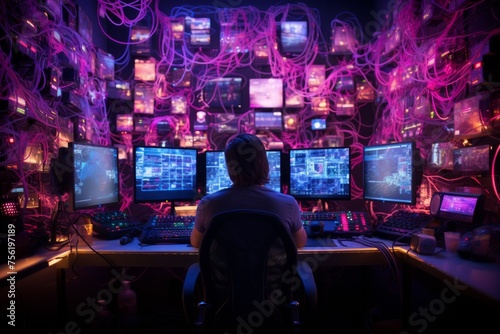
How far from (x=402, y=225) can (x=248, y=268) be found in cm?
121

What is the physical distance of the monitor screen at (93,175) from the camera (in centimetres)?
193

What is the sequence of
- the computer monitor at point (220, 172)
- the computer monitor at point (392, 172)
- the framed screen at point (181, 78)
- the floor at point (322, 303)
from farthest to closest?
the framed screen at point (181, 78) < the floor at point (322, 303) < the computer monitor at point (220, 172) < the computer monitor at point (392, 172)

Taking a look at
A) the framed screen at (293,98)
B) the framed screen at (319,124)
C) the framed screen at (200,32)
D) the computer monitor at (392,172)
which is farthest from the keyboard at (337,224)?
the framed screen at (200,32)

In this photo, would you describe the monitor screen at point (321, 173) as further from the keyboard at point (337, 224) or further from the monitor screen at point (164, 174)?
the monitor screen at point (164, 174)

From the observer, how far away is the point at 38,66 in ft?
6.44

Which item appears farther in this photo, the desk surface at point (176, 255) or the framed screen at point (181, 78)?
the framed screen at point (181, 78)

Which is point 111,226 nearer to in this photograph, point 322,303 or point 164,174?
point 164,174

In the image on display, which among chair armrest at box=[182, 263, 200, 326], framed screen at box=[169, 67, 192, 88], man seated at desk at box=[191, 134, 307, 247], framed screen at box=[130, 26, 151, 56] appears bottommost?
chair armrest at box=[182, 263, 200, 326]

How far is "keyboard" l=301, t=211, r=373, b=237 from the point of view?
204 cm

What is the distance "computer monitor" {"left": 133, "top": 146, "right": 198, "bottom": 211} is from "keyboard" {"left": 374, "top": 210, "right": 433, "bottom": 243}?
4.62 ft

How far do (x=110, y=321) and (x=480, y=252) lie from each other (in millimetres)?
2521

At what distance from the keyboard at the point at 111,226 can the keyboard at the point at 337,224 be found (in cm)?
116

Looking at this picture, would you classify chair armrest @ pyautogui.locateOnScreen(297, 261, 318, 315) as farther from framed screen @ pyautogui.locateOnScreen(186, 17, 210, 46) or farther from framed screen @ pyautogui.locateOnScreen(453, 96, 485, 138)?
framed screen @ pyautogui.locateOnScreen(186, 17, 210, 46)

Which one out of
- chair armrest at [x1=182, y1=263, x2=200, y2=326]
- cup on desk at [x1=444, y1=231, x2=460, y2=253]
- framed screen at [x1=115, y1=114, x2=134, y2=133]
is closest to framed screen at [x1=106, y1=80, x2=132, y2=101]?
framed screen at [x1=115, y1=114, x2=134, y2=133]
